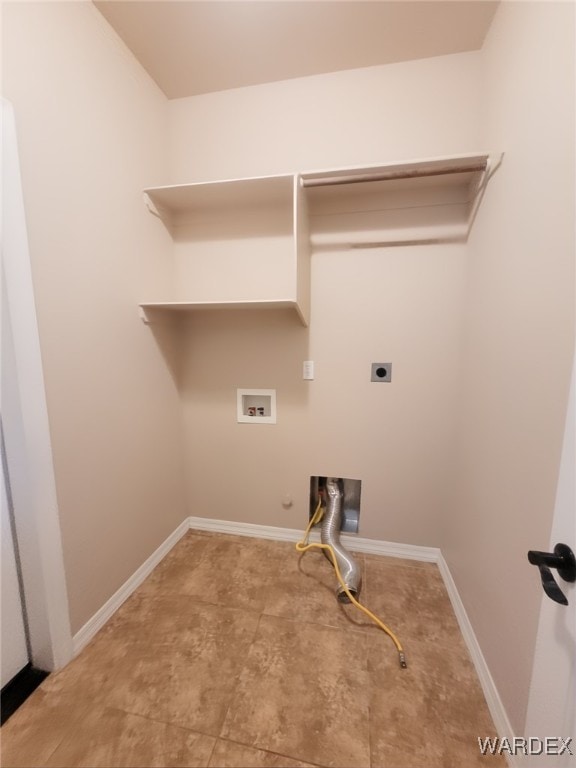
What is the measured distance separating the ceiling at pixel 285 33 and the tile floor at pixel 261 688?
2764 mm

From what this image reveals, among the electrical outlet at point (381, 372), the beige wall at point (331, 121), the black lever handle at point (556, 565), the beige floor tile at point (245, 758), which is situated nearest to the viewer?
the black lever handle at point (556, 565)

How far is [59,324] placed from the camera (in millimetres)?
1109

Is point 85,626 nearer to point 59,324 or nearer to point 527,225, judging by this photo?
point 59,324

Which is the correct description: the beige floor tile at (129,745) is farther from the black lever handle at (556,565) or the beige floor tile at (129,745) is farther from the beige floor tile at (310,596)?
the black lever handle at (556,565)

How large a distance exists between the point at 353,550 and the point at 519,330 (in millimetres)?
1599

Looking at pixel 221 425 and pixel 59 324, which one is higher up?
pixel 59 324

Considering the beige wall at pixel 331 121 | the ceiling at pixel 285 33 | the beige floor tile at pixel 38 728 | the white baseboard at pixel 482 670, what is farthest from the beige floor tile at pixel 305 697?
the ceiling at pixel 285 33

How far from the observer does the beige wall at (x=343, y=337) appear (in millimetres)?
1496

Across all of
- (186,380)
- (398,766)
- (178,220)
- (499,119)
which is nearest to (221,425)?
(186,380)

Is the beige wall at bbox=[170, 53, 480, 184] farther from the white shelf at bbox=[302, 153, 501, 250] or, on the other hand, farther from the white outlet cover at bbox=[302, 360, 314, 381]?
the white outlet cover at bbox=[302, 360, 314, 381]

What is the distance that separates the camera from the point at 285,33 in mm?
1328

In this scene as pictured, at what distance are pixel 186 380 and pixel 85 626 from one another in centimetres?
131

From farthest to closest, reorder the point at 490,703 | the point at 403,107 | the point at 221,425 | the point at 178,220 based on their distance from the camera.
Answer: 1. the point at 221,425
2. the point at 178,220
3. the point at 403,107
4. the point at 490,703

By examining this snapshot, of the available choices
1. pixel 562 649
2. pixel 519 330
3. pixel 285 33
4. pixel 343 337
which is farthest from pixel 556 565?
pixel 285 33
